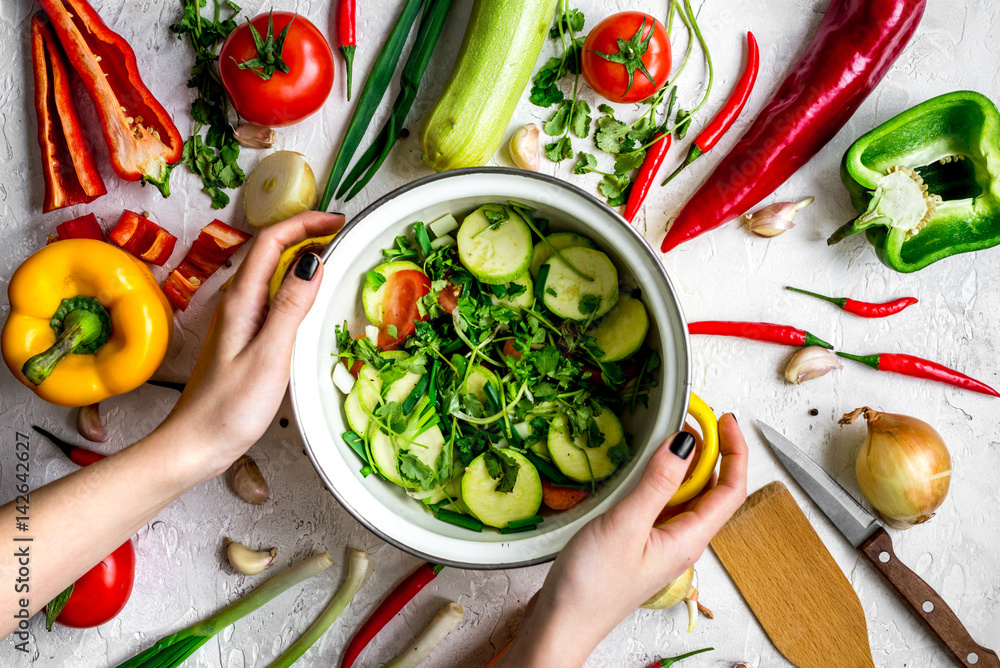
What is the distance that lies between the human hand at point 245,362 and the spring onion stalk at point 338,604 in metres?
0.45

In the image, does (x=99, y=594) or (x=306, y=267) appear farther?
(x=99, y=594)

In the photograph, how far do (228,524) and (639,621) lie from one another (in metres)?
1.06

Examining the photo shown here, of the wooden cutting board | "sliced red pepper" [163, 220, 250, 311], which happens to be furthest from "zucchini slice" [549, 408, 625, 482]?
"sliced red pepper" [163, 220, 250, 311]

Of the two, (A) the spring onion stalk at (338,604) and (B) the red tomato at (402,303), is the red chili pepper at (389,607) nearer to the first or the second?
(A) the spring onion stalk at (338,604)

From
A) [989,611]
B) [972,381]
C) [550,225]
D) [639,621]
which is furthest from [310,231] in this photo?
[989,611]

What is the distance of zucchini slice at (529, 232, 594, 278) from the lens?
4.55 ft

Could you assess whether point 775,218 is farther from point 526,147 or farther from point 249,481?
point 249,481

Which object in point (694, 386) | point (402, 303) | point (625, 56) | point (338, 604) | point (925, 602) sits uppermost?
point (625, 56)

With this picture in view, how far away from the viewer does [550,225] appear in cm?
142

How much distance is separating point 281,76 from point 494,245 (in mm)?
634

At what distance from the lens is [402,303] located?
1.44 m

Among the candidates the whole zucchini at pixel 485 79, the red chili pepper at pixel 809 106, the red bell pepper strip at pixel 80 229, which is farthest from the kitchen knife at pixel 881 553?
the red bell pepper strip at pixel 80 229

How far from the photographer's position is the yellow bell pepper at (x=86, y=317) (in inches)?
56.7

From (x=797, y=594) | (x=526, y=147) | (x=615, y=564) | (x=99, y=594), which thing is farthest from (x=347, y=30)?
(x=797, y=594)
